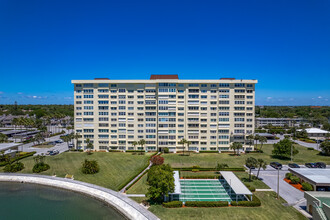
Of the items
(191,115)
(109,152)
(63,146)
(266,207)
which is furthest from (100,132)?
(266,207)

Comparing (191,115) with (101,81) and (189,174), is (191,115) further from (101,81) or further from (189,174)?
(101,81)

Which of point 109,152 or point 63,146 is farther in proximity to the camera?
point 63,146

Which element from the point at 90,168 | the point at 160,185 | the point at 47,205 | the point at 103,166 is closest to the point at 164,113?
the point at 103,166

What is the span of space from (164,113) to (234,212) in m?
49.2

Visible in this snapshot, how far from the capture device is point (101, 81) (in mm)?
81062

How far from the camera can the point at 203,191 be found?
45.3 meters

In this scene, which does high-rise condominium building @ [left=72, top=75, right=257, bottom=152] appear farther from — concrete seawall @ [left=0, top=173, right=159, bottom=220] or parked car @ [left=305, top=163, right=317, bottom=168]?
concrete seawall @ [left=0, top=173, right=159, bottom=220]

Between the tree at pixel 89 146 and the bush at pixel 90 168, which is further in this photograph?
the tree at pixel 89 146

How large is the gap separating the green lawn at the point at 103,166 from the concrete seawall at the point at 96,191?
8.46 ft

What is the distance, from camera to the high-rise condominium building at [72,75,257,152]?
3164 inches

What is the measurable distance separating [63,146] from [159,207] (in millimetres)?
70170

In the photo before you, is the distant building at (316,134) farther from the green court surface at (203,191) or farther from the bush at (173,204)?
the bush at (173,204)

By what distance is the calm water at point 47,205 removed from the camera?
37.6 metres

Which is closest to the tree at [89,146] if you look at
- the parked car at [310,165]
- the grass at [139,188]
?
the grass at [139,188]
